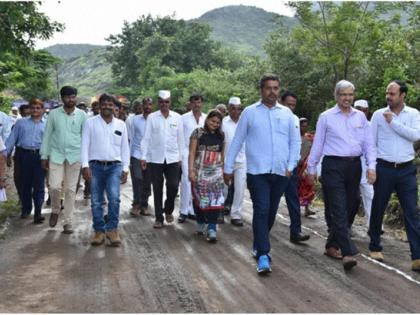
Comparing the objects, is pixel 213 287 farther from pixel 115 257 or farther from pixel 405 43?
pixel 405 43

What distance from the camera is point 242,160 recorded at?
31.6 feet

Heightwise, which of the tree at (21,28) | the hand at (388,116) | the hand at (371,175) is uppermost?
the tree at (21,28)

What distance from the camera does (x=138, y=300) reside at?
17.0ft

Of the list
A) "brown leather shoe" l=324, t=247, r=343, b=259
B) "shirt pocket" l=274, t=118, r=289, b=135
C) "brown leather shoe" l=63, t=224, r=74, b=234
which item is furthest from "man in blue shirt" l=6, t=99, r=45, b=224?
"brown leather shoe" l=324, t=247, r=343, b=259

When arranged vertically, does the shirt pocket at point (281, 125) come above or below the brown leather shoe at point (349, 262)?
above

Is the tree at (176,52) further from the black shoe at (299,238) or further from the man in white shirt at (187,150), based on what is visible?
the black shoe at (299,238)

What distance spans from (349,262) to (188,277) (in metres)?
1.80

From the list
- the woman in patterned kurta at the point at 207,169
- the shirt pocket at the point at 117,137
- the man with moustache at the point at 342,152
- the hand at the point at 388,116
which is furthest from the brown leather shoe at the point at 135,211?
the hand at the point at 388,116

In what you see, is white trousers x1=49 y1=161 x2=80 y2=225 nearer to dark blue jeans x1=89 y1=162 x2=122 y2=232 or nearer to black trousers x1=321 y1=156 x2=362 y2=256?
dark blue jeans x1=89 y1=162 x2=122 y2=232

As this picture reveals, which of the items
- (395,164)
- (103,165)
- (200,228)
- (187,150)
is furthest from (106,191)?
(395,164)

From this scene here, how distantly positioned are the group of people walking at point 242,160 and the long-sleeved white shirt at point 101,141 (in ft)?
0.05

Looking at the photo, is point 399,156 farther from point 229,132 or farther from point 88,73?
point 88,73

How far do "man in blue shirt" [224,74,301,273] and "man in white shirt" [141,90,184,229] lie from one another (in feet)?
9.00

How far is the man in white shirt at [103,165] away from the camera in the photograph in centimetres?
771
